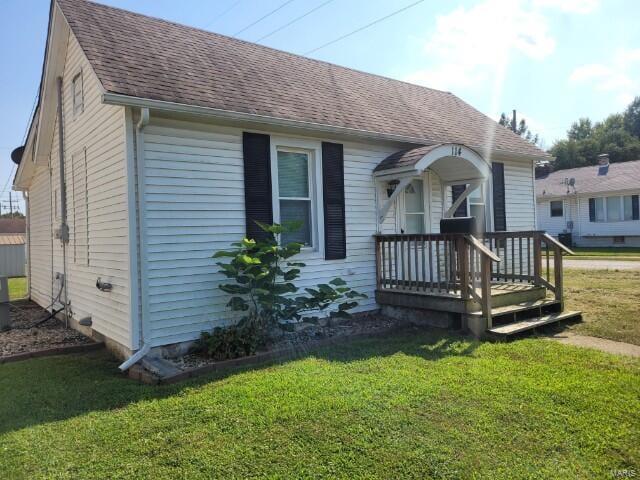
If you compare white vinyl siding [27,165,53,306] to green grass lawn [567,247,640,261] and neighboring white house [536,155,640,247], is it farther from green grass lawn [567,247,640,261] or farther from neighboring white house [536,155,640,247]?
neighboring white house [536,155,640,247]

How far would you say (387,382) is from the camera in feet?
14.9

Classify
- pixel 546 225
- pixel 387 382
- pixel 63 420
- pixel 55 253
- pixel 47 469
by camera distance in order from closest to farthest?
pixel 47 469, pixel 63 420, pixel 387 382, pixel 55 253, pixel 546 225

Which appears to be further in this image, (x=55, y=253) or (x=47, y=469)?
(x=55, y=253)

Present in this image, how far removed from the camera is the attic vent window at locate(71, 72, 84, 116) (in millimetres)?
7355

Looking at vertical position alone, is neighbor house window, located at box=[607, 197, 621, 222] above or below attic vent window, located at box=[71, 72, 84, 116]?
below

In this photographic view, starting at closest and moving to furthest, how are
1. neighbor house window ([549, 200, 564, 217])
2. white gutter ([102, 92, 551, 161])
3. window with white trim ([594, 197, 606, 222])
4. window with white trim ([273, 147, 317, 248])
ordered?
white gutter ([102, 92, 551, 161]) < window with white trim ([273, 147, 317, 248]) < window with white trim ([594, 197, 606, 222]) < neighbor house window ([549, 200, 564, 217])

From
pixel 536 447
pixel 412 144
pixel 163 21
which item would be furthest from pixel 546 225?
pixel 536 447

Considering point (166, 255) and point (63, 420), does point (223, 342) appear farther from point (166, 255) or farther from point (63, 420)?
point (63, 420)

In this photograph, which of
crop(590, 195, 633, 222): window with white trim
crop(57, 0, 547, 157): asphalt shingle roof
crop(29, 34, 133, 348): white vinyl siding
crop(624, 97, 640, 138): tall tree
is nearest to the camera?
crop(29, 34, 133, 348): white vinyl siding

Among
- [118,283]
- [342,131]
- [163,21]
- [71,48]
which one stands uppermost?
[163,21]

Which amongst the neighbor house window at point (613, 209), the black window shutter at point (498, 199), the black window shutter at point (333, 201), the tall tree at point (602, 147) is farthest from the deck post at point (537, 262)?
the tall tree at point (602, 147)

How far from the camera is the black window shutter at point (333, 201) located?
289 inches

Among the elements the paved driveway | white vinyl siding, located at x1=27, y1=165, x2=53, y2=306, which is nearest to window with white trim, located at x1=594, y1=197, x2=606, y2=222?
the paved driveway

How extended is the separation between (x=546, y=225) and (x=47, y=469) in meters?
31.0
